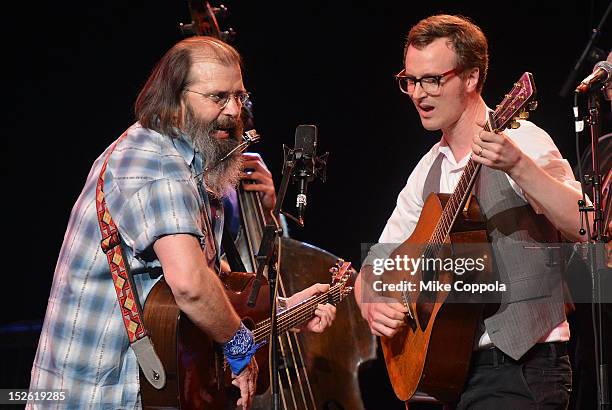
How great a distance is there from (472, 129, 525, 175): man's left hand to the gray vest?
12.9 inches

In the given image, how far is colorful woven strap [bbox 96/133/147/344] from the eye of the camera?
126 inches

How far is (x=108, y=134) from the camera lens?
6086 millimetres

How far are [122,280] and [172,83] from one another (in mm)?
854

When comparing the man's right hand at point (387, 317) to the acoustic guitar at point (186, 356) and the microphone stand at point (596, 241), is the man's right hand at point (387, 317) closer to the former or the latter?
the acoustic guitar at point (186, 356)

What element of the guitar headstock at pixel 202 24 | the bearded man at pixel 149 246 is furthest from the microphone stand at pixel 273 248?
the guitar headstock at pixel 202 24

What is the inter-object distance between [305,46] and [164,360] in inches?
128

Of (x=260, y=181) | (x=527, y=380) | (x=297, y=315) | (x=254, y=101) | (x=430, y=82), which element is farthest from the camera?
(x=254, y=101)

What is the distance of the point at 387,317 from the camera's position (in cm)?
389

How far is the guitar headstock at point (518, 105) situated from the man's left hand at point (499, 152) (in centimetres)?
8

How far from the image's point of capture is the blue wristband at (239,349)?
11.1 ft

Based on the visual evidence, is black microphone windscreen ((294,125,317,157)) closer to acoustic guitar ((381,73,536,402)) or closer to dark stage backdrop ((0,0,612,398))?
acoustic guitar ((381,73,536,402))

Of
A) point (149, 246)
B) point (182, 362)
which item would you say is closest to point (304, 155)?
point (149, 246)

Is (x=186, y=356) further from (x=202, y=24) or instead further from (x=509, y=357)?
(x=202, y=24)

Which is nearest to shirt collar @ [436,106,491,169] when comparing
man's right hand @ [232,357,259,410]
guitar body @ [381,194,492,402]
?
guitar body @ [381,194,492,402]
